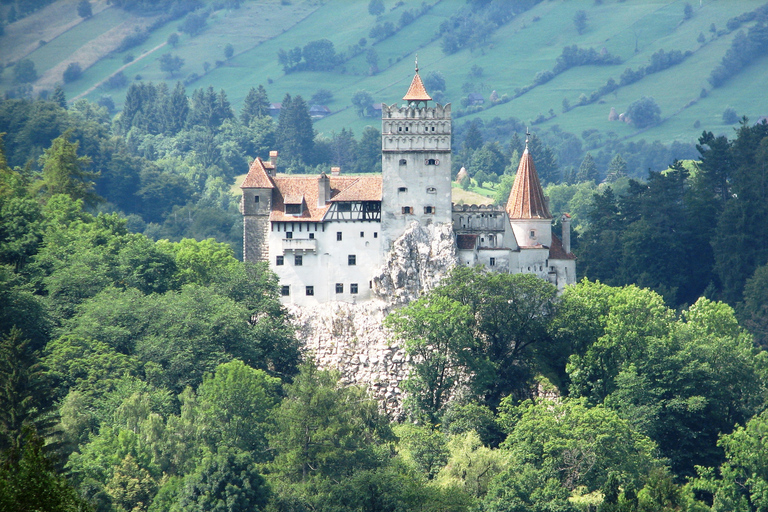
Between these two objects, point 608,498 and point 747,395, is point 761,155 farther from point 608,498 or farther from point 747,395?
point 608,498

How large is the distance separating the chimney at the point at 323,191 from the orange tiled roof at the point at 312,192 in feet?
0.74

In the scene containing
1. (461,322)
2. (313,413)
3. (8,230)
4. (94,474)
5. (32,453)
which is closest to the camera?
(32,453)

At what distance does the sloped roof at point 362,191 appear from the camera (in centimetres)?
8638

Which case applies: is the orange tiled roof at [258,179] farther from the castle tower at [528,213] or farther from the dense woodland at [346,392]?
the castle tower at [528,213]

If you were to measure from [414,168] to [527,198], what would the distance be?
26.6ft

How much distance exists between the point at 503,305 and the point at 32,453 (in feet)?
142

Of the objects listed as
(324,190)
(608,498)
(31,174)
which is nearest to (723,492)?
(608,498)

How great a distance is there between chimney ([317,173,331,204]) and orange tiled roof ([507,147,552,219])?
11365mm

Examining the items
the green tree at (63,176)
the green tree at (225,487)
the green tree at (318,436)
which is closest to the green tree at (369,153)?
the green tree at (63,176)

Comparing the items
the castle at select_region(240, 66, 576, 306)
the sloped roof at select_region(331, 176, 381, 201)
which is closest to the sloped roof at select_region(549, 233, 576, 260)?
the castle at select_region(240, 66, 576, 306)

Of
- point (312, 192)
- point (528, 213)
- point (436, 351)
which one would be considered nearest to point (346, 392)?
point (436, 351)

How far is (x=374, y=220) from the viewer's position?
86188mm

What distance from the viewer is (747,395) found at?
85.5 m

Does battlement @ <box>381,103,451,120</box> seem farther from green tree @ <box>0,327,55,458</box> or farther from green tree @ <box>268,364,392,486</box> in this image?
green tree @ <box>0,327,55,458</box>
